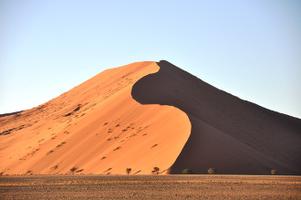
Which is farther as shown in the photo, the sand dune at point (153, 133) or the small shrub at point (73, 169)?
the small shrub at point (73, 169)

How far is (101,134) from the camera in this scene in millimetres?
78562

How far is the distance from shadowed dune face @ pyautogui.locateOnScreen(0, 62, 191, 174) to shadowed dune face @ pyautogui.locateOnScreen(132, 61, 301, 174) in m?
1.79

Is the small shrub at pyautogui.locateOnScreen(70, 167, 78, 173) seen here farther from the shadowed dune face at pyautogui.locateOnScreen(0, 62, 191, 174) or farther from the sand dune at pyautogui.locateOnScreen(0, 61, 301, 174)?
the shadowed dune face at pyautogui.locateOnScreen(0, 62, 191, 174)

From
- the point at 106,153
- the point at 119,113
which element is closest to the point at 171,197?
the point at 106,153

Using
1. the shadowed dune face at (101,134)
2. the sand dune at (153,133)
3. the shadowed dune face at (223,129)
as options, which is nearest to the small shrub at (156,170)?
the sand dune at (153,133)

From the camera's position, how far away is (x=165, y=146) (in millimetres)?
63312

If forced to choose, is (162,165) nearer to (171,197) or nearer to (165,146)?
(165,146)

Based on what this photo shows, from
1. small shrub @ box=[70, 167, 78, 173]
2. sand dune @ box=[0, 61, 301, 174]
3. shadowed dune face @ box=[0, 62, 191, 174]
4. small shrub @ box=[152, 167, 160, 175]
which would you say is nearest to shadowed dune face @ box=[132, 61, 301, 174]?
sand dune @ box=[0, 61, 301, 174]

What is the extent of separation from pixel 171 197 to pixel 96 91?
271ft

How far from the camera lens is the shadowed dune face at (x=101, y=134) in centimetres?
6469

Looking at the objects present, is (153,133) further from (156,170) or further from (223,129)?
(156,170)

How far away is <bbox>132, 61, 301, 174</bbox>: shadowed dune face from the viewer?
198 feet

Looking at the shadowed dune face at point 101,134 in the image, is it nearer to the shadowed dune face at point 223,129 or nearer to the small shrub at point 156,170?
the small shrub at point 156,170

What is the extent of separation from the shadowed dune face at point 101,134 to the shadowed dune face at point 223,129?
1791 millimetres
